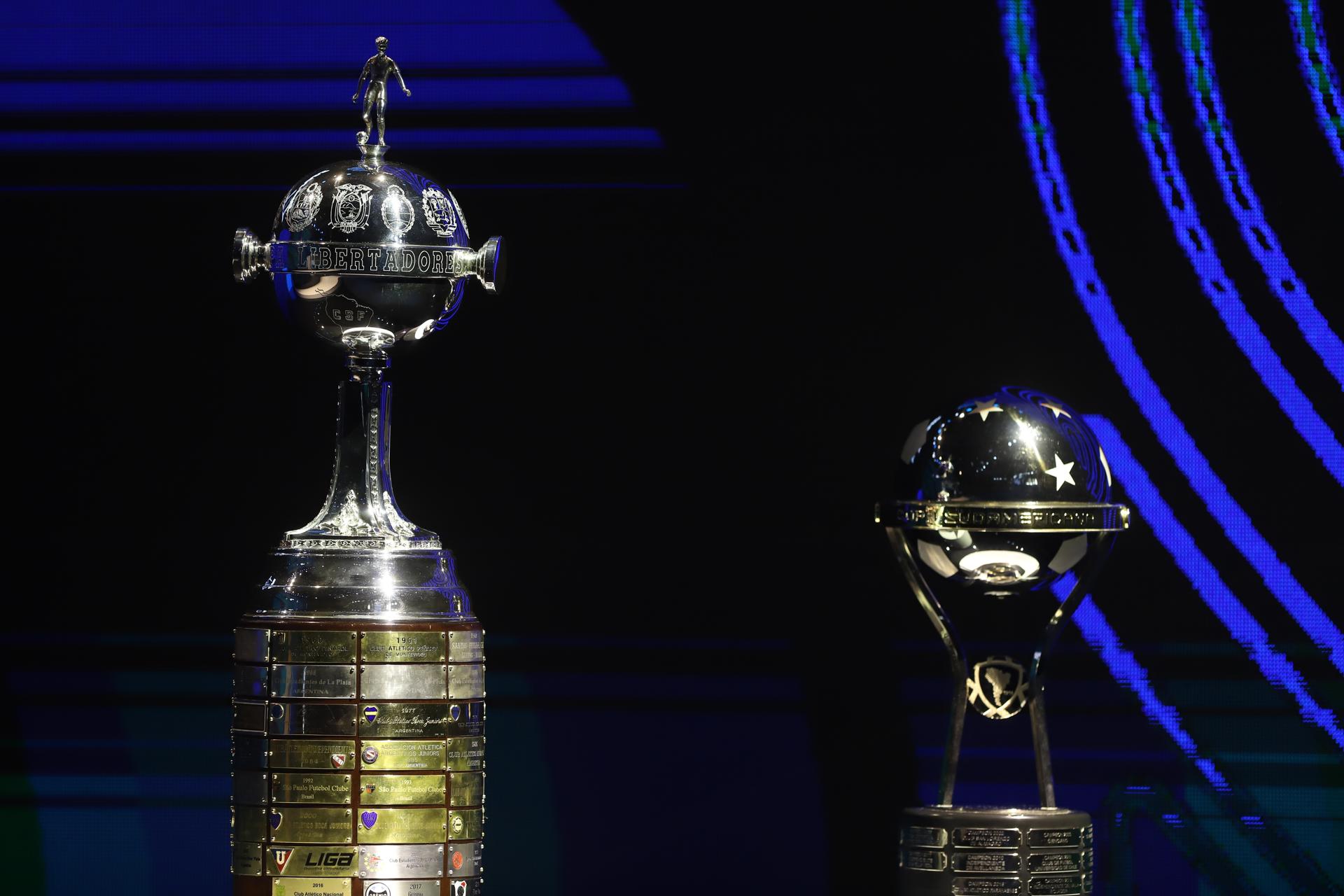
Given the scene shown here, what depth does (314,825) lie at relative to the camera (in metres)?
3.10

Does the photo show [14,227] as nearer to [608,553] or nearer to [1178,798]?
[608,553]

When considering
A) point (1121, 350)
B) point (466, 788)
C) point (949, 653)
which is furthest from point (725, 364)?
point (466, 788)

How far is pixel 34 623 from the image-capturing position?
3.94m

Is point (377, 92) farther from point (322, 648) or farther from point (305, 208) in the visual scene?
point (322, 648)

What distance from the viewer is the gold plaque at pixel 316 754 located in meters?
3.10

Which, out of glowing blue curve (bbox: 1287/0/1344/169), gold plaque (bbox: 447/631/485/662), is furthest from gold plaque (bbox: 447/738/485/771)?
glowing blue curve (bbox: 1287/0/1344/169)

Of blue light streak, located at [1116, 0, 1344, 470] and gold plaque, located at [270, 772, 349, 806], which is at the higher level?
blue light streak, located at [1116, 0, 1344, 470]

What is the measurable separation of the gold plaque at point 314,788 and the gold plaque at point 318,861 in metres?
0.07

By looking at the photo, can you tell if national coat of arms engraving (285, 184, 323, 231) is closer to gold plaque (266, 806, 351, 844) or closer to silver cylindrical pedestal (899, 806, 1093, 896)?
gold plaque (266, 806, 351, 844)

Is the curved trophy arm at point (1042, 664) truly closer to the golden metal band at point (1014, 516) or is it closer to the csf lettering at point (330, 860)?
the golden metal band at point (1014, 516)

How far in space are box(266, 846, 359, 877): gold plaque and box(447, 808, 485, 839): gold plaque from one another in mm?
Result: 149

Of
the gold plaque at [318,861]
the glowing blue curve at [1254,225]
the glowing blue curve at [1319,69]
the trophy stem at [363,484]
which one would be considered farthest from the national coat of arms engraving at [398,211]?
the glowing blue curve at [1319,69]

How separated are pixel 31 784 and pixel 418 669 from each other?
122 centimetres

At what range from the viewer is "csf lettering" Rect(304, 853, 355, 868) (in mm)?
3094
